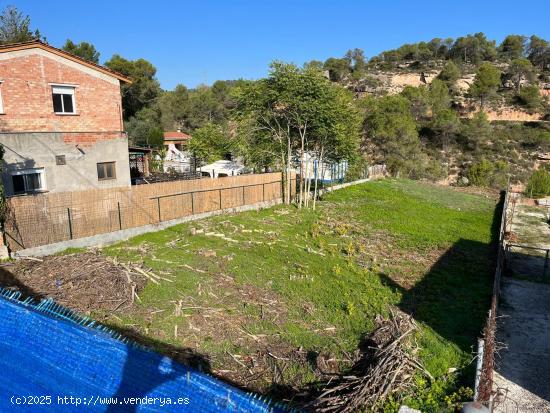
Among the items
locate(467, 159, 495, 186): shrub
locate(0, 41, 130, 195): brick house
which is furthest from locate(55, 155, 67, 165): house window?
locate(467, 159, 495, 186): shrub

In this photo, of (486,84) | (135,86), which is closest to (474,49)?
(486,84)

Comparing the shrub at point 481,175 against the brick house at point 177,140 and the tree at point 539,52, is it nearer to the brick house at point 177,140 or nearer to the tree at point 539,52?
the brick house at point 177,140

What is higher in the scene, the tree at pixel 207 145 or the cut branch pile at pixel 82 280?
the tree at pixel 207 145

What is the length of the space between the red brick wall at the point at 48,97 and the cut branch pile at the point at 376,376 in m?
15.8

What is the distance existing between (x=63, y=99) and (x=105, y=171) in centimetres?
370

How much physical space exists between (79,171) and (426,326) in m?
15.9

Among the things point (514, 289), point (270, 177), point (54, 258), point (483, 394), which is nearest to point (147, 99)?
point (270, 177)

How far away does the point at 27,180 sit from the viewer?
16438 mm

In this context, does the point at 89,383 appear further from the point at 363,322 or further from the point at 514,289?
the point at 514,289

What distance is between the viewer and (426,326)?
9.37 metres

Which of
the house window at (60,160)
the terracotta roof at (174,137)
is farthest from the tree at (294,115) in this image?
the terracotta roof at (174,137)

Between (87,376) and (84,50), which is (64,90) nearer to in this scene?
(87,376)

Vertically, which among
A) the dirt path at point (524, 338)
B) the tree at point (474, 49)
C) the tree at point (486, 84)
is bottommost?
the dirt path at point (524, 338)

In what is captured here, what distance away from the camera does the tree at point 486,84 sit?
68812 mm
